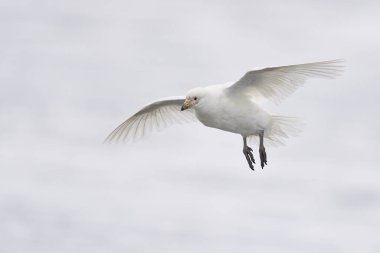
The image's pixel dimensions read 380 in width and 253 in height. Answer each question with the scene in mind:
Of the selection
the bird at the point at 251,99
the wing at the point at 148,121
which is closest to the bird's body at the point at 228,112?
the bird at the point at 251,99

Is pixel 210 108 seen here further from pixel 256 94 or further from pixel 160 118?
pixel 160 118

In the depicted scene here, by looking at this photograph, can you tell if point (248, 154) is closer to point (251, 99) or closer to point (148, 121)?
point (251, 99)

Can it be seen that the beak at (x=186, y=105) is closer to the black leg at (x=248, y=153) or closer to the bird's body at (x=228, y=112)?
the bird's body at (x=228, y=112)

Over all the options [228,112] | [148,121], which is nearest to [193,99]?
[228,112]

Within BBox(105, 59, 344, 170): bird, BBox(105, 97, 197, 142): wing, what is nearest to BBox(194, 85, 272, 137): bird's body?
BBox(105, 59, 344, 170): bird

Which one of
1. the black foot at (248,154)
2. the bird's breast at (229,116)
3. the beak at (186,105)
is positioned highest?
the beak at (186,105)
